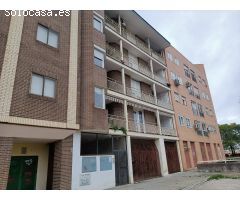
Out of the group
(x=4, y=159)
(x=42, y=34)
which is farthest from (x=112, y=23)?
(x=4, y=159)

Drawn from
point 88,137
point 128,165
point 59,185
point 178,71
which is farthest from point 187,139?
point 59,185

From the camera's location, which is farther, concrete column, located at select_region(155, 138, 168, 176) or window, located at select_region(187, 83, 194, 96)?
window, located at select_region(187, 83, 194, 96)

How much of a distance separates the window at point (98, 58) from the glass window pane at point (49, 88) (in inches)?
160

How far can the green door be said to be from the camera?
34.6 feet

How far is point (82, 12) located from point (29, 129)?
9694 mm

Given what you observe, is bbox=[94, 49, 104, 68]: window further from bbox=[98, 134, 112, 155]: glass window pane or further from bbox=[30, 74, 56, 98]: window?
bbox=[98, 134, 112, 155]: glass window pane

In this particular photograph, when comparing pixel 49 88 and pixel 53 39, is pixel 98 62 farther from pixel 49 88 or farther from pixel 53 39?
pixel 49 88

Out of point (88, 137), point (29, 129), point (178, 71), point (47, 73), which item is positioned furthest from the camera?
point (178, 71)

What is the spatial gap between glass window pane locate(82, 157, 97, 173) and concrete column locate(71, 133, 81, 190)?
44 cm

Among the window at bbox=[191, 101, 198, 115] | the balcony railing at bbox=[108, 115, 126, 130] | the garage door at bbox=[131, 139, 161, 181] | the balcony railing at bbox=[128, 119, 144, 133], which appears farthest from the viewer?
the window at bbox=[191, 101, 198, 115]

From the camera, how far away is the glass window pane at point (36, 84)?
10.1 m

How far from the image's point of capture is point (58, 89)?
11016 millimetres

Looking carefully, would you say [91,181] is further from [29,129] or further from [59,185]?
[29,129]

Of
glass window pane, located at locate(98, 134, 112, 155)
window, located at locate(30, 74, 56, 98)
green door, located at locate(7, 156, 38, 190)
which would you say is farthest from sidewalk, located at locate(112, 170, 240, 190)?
window, located at locate(30, 74, 56, 98)
